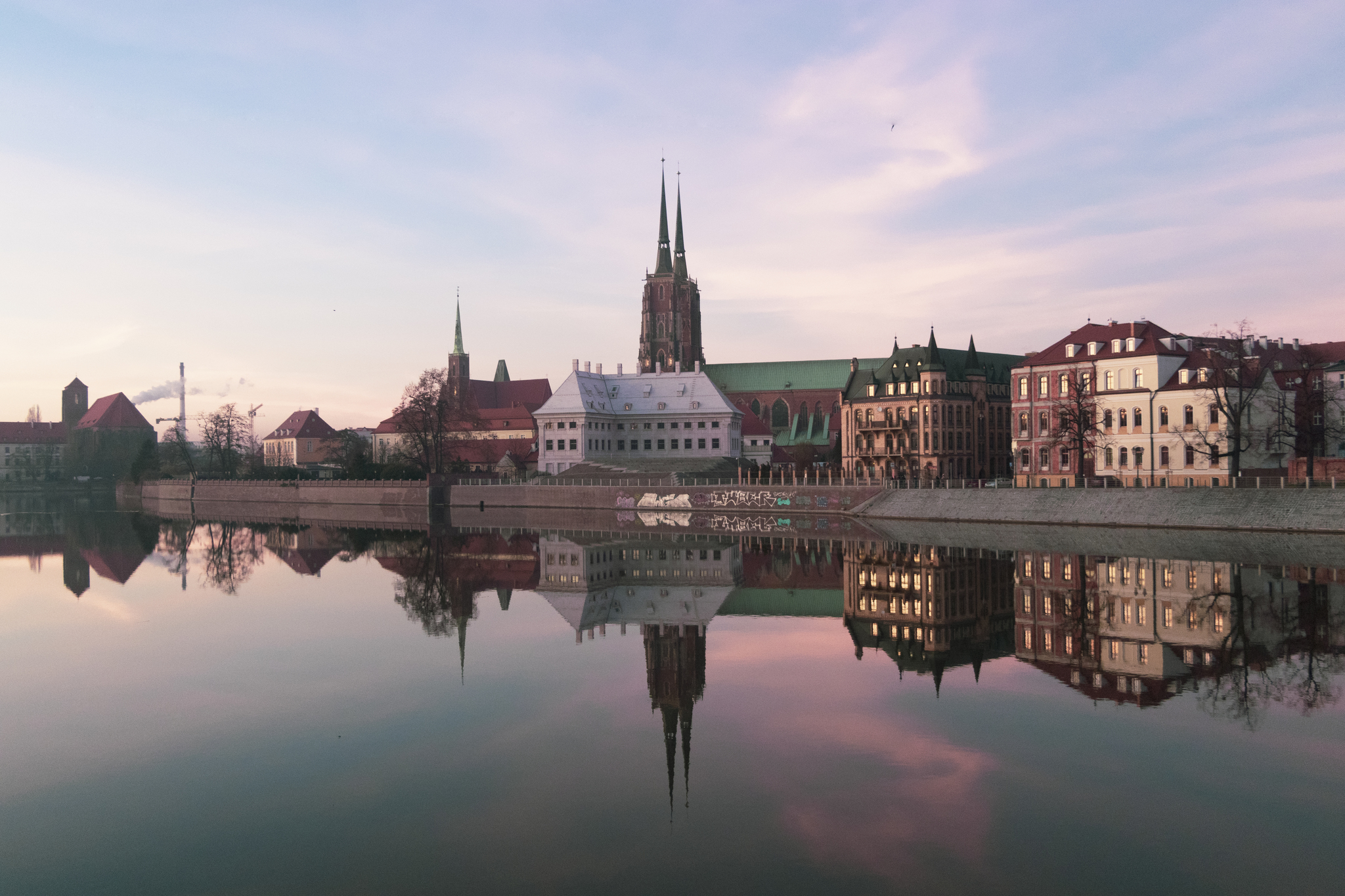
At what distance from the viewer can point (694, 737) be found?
2056cm

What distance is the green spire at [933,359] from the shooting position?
97.8 meters

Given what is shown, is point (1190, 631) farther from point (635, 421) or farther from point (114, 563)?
point (635, 421)

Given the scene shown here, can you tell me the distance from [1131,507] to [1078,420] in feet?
43.5

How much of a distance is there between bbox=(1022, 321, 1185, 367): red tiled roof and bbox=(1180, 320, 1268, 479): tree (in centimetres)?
304

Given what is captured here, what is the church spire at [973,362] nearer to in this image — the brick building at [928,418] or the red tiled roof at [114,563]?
Answer: the brick building at [928,418]

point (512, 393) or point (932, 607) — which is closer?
point (932, 607)

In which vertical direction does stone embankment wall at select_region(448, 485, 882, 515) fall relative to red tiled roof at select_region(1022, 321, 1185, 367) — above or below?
below

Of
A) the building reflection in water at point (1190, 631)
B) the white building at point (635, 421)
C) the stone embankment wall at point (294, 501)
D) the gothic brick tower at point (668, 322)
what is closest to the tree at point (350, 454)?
the stone embankment wall at point (294, 501)

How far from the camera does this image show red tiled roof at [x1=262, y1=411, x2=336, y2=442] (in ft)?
620

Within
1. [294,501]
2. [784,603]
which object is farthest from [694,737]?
[294,501]

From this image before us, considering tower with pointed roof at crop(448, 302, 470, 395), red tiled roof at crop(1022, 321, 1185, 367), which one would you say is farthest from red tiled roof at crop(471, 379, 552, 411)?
red tiled roof at crop(1022, 321, 1185, 367)

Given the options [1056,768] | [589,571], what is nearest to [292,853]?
[1056,768]

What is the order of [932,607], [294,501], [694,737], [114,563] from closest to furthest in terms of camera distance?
[694,737] → [932,607] → [114,563] → [294,501]

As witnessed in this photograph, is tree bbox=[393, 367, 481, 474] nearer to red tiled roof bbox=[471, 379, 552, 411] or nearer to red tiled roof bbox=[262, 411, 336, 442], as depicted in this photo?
red tiled roof bbox=[471, 379, 552, 411]
